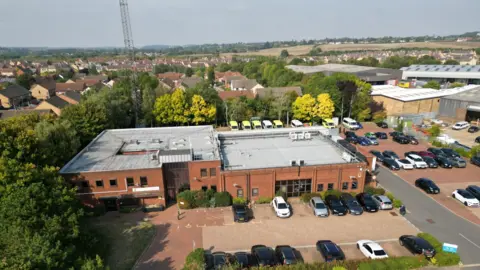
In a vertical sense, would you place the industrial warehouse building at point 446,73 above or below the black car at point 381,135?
above

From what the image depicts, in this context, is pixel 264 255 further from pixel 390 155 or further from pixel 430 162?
pixel 430 162

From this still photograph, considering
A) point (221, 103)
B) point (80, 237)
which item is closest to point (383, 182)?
point (80, 237)

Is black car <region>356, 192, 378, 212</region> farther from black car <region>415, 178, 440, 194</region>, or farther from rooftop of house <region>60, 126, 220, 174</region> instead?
rooftop of house <region>60, 126, 220, 174</region>

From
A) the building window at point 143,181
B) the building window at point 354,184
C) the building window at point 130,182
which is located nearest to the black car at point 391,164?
the building window at point 354,184

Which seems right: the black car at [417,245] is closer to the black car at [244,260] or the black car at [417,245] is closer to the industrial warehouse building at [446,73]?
the black car at [244,260]

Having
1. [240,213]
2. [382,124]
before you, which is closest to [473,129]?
[382,124]

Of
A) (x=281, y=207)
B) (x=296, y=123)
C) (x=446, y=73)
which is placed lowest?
(x=281, y=207)

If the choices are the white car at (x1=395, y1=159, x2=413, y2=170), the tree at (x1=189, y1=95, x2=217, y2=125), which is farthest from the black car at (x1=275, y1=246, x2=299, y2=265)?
the tree at (x1=189, y1=95, x2=217, y2=125)
